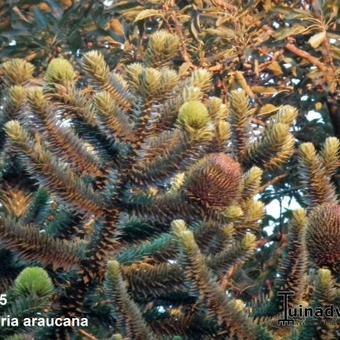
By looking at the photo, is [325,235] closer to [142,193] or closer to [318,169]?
[318,169]

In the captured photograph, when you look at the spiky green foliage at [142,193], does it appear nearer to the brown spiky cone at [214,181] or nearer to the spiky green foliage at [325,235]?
the brown spiky cone at [214,181]

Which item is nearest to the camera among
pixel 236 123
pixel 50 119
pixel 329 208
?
pixel 329 208

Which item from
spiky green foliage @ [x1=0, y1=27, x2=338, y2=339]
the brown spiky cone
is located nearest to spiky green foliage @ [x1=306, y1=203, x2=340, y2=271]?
spiky green foliage @ [x1=0, y1=27, x2=338, y2=339]

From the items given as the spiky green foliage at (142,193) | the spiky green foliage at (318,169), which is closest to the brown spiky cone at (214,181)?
the spiky green foliage at (142,193)

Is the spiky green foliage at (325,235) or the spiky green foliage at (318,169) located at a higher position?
the spiky green foliage at (318,169)

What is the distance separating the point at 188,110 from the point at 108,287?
68cm

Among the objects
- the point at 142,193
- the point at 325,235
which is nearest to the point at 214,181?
the point at 142,193

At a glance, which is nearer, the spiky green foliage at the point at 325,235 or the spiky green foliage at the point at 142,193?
the spiky green foliage at the point at 325,235

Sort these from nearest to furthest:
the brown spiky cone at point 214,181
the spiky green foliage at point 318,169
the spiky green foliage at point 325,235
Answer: the spiky green foliage at point 325,235 → the brown spiky cone at point 214,181 → the spiky green foliage at point 318,169

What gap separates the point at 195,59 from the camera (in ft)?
20.8

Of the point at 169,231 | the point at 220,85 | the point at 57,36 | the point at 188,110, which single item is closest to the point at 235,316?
the point at 169,231

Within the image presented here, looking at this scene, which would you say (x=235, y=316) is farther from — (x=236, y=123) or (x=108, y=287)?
(x=236, y=123)

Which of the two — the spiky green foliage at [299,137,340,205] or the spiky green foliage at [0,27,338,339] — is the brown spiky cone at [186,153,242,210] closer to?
the spiky green foliage at [0,27,338,339]

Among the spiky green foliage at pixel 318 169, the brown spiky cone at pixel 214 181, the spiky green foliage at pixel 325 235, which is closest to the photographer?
the spiky green foliage at pixel 325 235
